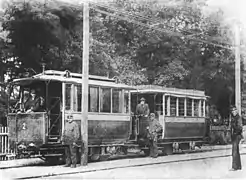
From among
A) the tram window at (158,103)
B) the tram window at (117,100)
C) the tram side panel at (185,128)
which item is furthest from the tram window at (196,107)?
the tram window at (117,100)

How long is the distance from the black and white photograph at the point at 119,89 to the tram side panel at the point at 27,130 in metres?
0.03

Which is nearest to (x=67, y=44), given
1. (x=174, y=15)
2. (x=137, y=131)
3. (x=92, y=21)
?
(x=92, y=21)

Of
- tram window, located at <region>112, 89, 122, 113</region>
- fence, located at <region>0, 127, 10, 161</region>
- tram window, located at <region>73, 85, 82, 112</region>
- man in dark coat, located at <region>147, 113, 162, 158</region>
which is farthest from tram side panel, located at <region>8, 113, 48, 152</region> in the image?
man in dark coat, located at <region>147, 113, 162, 158</region>

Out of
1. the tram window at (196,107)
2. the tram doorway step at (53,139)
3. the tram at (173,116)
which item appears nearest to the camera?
the tram doorway step at (53,139)

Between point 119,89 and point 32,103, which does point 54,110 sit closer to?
point 32,103

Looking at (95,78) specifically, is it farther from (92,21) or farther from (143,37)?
(143,37)

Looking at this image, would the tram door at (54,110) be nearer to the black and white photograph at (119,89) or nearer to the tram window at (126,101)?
the black and white photograph at (119,89)

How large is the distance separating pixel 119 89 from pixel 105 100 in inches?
36.2

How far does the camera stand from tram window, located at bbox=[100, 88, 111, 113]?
15000 millimetres

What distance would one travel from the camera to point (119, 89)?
15.9m

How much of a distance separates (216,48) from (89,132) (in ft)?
37.1

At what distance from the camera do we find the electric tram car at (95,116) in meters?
13.4

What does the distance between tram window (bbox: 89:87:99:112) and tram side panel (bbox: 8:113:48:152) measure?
6.29 feet

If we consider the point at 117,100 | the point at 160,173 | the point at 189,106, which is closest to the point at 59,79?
the point at 117,100
